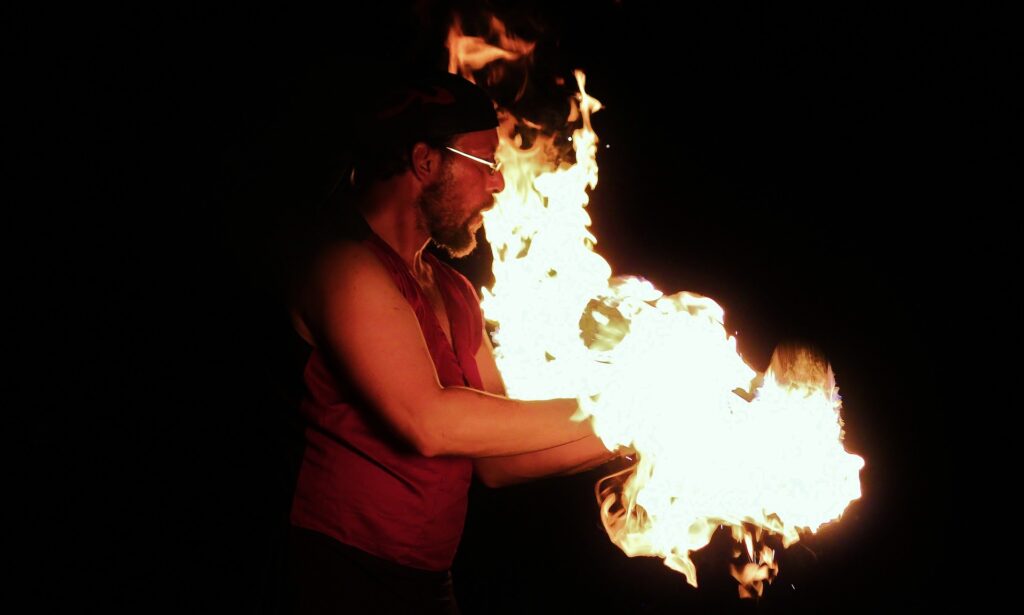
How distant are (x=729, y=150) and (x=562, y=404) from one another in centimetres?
184

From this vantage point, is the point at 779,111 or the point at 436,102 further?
the point at 779,111

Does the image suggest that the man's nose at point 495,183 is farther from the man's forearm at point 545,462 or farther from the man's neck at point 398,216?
the man's forearm at point 545,462

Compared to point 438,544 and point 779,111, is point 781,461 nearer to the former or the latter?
point 438,544

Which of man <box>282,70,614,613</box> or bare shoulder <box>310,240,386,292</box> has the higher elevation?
bare shoulder <box>310,240,386,292</box>

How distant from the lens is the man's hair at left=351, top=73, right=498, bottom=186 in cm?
252

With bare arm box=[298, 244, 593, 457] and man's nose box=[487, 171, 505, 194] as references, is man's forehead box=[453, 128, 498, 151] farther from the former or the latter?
bare arm box=[298, 244, 593, 457]

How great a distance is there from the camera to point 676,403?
236 cm

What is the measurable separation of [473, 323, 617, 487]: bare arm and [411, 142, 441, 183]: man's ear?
597mm

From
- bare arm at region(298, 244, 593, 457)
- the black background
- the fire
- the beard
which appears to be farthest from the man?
the black background

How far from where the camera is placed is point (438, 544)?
222 centimetres

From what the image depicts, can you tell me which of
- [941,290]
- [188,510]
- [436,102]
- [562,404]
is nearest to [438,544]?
[562,404]

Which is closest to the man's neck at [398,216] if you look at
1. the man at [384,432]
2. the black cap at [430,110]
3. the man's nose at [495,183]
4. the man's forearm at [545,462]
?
the man at [384,432]

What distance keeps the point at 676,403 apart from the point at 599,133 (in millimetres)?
1719

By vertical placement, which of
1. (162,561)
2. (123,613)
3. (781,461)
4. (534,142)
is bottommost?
(123,613)
